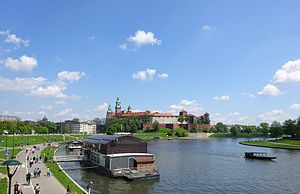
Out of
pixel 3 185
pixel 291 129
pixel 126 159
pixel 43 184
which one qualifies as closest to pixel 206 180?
pixel 126 159

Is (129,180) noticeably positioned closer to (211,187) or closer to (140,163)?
(140,163)

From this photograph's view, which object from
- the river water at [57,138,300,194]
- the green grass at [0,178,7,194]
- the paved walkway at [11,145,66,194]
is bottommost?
the river water at [57,138,300,194]

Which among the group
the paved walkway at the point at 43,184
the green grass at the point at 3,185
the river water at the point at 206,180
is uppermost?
the green grass at the point at 3,185

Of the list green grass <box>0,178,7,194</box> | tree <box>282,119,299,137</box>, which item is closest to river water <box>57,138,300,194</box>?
green grass <box>0,178,7,194</box>

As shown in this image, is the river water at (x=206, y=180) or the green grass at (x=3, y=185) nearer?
the green grass at (x=3, y=185)

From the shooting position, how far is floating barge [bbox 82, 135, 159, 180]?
59125mm

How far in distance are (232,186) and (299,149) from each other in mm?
88701

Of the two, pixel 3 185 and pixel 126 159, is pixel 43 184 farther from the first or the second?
pixel 126 159

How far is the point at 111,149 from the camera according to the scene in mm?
64250

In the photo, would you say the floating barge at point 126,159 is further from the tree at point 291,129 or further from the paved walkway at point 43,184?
the tree at point 291,129

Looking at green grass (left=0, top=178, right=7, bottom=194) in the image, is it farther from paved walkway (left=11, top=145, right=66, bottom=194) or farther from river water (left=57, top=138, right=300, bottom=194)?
river water (left=57, top=138, right=300, bottom=194)

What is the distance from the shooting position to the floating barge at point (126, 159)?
5912 centimetres

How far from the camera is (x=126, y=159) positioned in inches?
2454

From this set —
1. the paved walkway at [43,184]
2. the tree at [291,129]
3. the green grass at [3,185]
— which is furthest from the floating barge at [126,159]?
the tree at [291,129]
